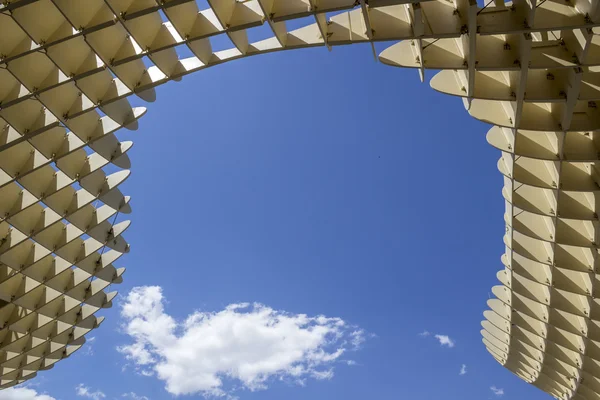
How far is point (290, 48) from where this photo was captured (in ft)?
75.2

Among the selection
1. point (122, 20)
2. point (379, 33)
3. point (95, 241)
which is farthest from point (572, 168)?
point (95, 241)

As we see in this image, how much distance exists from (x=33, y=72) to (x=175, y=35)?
7129 mm

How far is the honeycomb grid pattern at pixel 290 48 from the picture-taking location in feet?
64.5

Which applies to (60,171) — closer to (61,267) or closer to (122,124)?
(122,124)

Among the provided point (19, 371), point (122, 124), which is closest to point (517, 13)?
point (122, 124)

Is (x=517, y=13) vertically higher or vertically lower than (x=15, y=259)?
lower

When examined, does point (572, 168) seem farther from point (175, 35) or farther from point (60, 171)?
point (60, 171)

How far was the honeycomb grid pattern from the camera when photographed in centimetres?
1966

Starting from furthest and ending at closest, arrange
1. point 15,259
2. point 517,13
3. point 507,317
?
point 507,317
point 15,259
point 517,13

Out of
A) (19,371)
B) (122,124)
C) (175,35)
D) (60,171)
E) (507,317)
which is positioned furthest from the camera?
(19,371)

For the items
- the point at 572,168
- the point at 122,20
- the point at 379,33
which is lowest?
the point at 572,168

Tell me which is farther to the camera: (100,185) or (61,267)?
(61,267)

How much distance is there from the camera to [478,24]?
60.6 feet

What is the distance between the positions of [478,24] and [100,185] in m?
25.0
